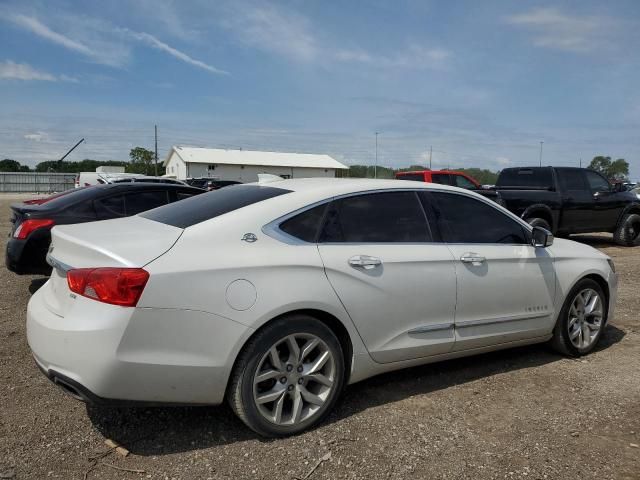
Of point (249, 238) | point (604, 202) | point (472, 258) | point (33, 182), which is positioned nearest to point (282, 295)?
point (249, 238)

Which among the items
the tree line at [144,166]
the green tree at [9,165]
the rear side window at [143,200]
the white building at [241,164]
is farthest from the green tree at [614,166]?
the green tree at [9,165]

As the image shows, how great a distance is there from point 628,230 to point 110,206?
37.3 feet

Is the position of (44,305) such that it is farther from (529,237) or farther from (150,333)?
(529,237)

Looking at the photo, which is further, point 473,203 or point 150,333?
point 473,203

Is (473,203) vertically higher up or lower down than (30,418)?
higher up

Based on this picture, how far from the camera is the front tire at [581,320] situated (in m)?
4.71

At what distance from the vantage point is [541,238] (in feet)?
14.7

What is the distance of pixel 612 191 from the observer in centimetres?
1243

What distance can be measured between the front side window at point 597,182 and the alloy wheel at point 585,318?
26.9 ft

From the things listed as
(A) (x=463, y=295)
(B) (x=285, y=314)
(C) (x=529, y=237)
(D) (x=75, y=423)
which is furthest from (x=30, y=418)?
(C) (x=529, y=237)

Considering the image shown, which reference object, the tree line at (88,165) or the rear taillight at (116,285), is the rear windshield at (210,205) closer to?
the rear taillight at (116,285)

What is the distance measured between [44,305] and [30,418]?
777mm

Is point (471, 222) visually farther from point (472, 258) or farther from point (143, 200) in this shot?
point (143, 200)

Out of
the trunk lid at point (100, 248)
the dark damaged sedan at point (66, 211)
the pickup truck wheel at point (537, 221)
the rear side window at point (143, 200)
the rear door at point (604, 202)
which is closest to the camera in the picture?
the trunk lid at point (100, 248)
